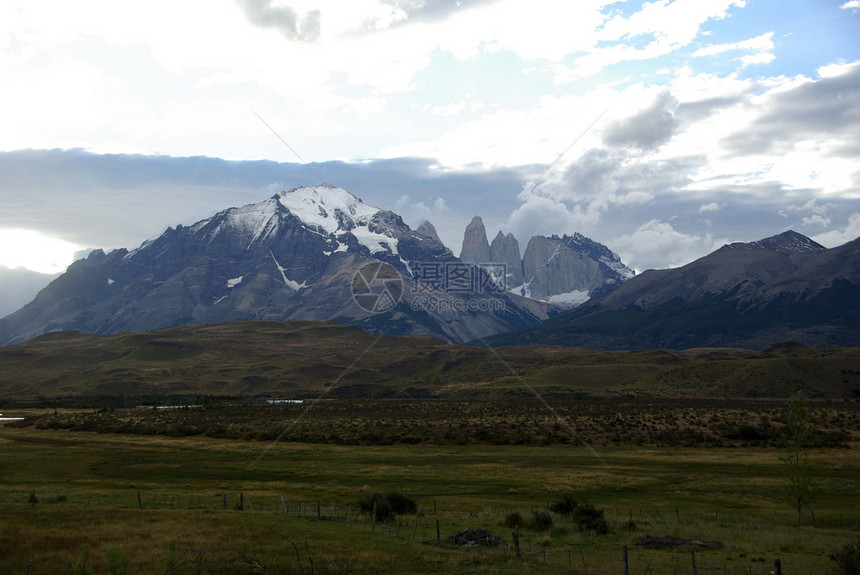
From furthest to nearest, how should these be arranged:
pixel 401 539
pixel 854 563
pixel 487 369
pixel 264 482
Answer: pixel 487 369, pixel 264 482, pixel 401 539, pixel 854 563

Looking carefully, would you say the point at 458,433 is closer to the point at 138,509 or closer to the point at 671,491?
the point at 671,491

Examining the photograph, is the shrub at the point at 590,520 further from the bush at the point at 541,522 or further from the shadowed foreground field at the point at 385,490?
the bush at the point at 541,522

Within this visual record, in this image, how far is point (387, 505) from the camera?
38.1 meters

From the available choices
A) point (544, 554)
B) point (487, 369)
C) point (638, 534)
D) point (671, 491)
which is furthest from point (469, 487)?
point (487, 369)

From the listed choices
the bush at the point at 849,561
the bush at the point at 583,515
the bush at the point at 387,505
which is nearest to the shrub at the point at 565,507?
the bush at the point at 583,515

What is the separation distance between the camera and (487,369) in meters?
200

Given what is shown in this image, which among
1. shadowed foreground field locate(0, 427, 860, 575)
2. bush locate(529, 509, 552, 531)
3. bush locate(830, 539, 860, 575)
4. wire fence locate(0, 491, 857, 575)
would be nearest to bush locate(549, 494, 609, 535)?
shadowed foreground field locate(0, 427, 860, 575)

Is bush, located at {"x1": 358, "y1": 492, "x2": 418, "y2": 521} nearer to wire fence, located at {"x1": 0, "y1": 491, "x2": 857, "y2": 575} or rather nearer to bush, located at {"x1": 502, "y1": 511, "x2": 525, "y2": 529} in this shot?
wire fence, located at {"x1": 0, "y1": 491, "x2": 857, "y2": 575}

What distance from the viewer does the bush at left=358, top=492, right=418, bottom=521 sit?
37.9m

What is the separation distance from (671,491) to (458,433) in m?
35.6

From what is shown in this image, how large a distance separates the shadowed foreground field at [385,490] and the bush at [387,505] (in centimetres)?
67

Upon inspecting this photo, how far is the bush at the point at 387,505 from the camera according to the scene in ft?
124

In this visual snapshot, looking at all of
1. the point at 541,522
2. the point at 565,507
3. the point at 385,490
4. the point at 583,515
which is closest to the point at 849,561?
the point at 583,515

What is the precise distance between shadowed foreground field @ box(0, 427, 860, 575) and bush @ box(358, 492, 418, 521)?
667 millimetres
